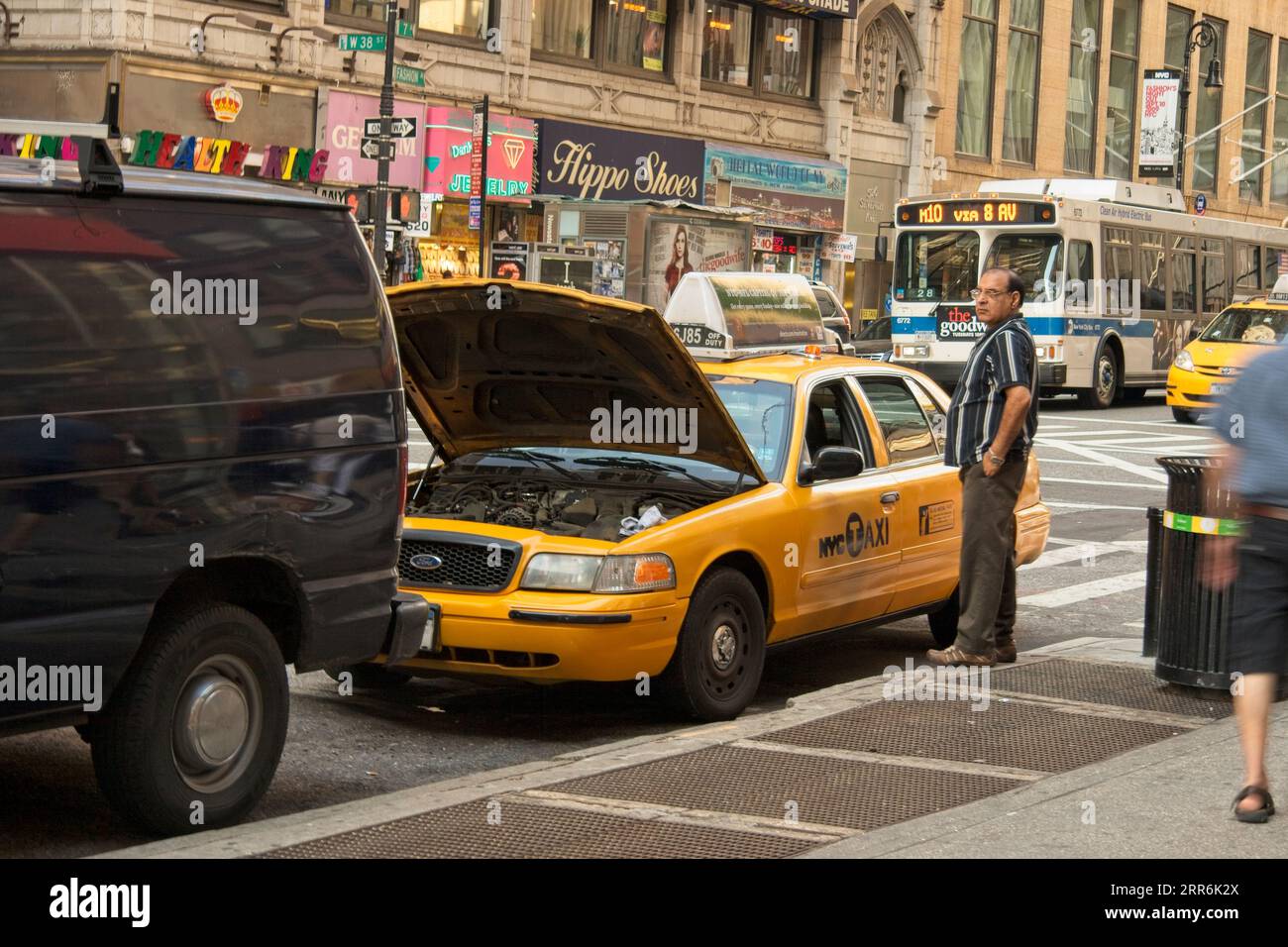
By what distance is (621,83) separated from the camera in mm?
35438

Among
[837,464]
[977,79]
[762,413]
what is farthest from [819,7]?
[837,464]

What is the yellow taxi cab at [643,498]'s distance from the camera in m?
7.66

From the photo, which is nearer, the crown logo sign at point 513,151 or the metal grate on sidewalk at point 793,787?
the metal grate on sidewalk at point 793,787

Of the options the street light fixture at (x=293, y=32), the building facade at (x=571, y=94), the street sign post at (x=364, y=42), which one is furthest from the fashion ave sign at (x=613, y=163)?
the street sign post at (x=364, y=42)

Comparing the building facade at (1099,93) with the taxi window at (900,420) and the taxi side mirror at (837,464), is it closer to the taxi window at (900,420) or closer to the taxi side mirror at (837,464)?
the taxi window at (900,420)

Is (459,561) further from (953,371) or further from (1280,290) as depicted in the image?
(1280,290)

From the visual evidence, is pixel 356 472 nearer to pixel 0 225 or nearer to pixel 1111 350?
pixel 0 225

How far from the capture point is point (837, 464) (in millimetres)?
8445

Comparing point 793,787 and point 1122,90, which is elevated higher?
point 1122,90

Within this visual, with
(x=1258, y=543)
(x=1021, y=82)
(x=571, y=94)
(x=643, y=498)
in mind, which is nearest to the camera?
(x=1258, y=543)

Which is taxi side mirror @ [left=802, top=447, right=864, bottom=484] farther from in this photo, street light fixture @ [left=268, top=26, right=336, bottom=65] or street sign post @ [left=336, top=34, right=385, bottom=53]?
street light fixture @ [left=268, top=26, right=336, bottom=65]

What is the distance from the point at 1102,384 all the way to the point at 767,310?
26.5 feet

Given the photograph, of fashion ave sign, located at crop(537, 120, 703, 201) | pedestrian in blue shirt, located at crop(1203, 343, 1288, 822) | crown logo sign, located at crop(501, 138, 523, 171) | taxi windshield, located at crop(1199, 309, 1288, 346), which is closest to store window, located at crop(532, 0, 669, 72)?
fashion ave sign, located at crop(537, 120, 703, 201)

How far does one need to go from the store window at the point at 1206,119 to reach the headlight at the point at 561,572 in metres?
53.4
